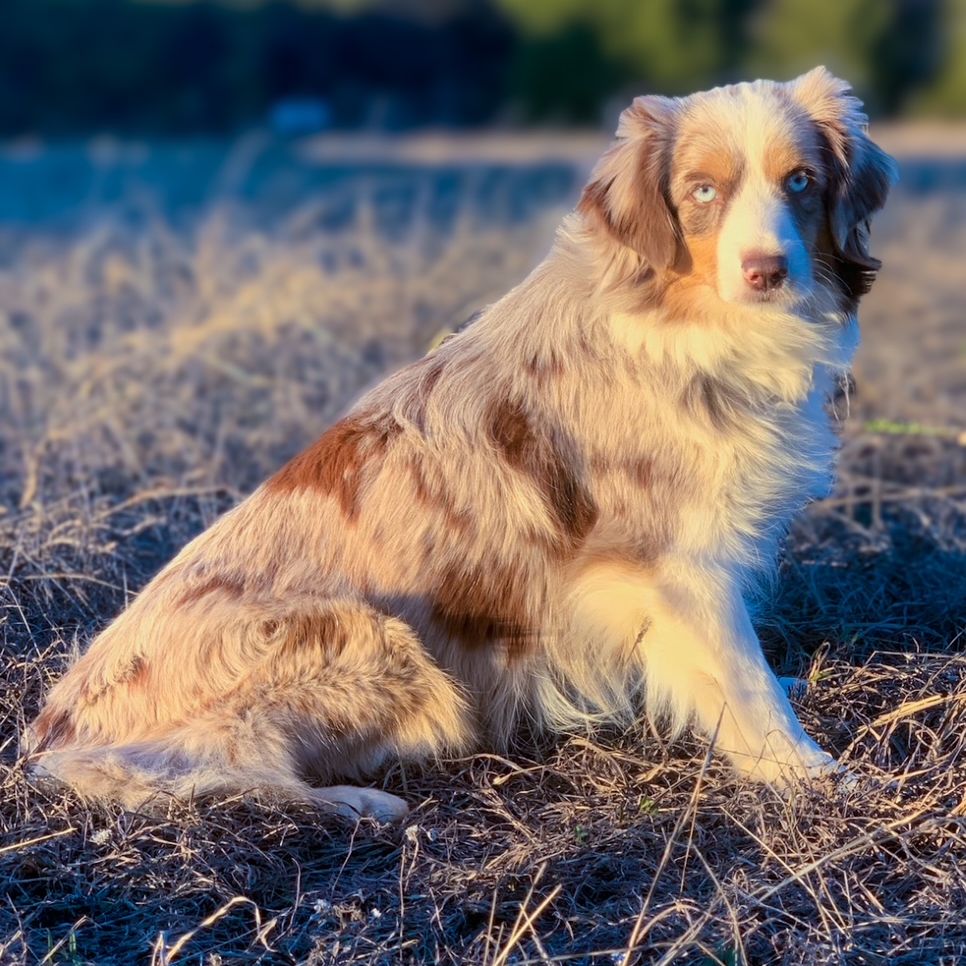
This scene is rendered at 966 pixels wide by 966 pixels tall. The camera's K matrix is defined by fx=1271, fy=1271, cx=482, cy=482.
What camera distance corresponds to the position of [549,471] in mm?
3277

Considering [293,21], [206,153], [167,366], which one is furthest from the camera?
[293,21]

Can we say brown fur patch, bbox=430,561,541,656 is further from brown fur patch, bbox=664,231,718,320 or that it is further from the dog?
brown fur patch, bbox=664,231,718,320

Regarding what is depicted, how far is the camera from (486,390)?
3.33 meters

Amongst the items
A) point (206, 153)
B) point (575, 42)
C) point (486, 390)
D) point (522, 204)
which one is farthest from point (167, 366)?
point (575, 42)

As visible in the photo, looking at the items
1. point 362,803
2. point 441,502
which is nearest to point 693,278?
point 441,502

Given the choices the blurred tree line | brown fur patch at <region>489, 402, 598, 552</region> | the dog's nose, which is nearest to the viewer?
the dog's nose

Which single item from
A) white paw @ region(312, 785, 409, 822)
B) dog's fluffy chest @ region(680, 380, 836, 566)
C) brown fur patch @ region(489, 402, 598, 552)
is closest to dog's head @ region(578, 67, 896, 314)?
dog's fluffy chest @ region(680, 380, 836, 566)

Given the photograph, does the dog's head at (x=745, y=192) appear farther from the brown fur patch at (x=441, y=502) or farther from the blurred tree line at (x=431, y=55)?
the blurred tree line at (x=431, y=55)

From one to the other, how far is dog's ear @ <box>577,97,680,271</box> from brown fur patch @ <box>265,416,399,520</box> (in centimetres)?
79

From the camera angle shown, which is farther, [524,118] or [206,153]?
[524,118]

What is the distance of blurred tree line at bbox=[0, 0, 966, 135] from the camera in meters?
29.6

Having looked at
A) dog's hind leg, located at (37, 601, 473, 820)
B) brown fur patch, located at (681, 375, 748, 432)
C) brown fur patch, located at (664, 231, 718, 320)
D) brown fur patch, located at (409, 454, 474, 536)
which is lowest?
dog's hind leg, located at (37, 601, 473, 820)

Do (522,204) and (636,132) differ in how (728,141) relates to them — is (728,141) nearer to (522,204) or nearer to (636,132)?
(636,132)

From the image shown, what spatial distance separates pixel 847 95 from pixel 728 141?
0.43 meters
